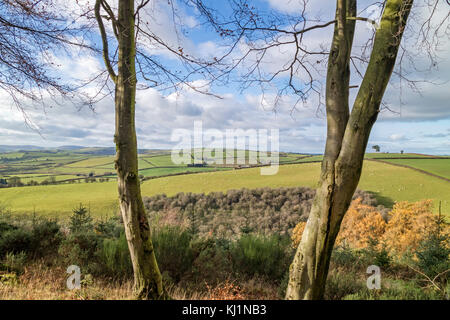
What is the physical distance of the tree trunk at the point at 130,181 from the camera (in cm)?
333

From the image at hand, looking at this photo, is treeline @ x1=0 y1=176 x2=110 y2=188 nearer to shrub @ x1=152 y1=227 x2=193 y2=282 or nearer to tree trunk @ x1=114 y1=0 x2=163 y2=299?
shrub @ x1=152 y1=227 x2=193 y2=282

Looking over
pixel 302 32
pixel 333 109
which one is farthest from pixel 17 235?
pixel 302 32

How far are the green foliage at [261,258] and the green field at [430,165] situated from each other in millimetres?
36212

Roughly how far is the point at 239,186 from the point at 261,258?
26206 mm

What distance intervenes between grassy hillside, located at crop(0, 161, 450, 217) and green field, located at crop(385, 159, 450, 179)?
1804 millimetres

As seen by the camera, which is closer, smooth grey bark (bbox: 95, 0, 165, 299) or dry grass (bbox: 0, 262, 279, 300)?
smooth grey bark (bbox: 95, 0, 165, 299)

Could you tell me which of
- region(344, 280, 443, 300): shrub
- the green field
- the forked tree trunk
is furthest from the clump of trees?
the forked tree trunk

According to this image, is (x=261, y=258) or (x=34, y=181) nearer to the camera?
(x=261, y=258)

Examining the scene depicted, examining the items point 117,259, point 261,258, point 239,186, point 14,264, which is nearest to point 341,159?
point 261,258

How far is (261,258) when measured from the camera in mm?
5086

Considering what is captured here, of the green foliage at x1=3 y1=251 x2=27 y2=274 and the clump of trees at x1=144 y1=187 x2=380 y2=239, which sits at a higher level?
the green foliage at x1=3 y1=251 x2=27 y2=274

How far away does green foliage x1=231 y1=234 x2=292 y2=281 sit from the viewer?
4992 millimetres

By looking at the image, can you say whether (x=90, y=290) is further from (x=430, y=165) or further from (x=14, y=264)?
(x=430, y=165)
